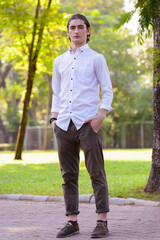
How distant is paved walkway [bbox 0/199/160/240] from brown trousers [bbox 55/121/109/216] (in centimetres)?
39

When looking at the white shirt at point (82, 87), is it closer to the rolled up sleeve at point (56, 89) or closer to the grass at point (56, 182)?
the rolled up sleeve at point (56, 89)

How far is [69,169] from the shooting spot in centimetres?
525

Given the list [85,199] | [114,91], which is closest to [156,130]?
[85,199]

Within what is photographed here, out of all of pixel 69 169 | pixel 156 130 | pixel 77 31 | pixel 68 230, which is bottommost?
Result: pixel 68 230

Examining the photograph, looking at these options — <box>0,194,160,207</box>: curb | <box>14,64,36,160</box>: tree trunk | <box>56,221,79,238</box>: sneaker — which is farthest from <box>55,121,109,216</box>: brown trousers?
<box>14,64,36,160</box>: tree trunk

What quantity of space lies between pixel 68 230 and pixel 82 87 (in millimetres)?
1546

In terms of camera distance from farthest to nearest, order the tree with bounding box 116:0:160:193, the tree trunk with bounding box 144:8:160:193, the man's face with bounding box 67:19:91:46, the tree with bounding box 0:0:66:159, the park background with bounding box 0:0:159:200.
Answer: the tree with bounding box 0:0:66:159 < the park background with bounding box 0:0:159:200 < the tree trunk with bounding box 144:8:160:193 < the tree with bounding box 116:0:160:193 < the man's face with bounding box 67:19:91:46

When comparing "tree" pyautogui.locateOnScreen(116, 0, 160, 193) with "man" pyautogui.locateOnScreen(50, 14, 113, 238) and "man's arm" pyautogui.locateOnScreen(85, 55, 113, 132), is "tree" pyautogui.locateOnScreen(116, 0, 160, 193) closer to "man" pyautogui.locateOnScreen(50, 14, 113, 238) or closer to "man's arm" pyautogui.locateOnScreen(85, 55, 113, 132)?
"man" pyautogui.locateOnScreen(50, 14, 113, 238)

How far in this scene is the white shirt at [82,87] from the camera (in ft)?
16.5

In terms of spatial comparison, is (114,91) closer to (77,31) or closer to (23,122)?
(23,122)

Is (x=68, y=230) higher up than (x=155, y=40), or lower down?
lower down

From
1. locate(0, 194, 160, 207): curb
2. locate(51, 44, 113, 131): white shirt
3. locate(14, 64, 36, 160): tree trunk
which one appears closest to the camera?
locate(51, 44, 113, 131): white shirt

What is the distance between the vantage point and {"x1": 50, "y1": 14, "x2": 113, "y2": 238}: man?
502 cm

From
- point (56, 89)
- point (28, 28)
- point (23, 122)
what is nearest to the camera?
point (56, 89)
